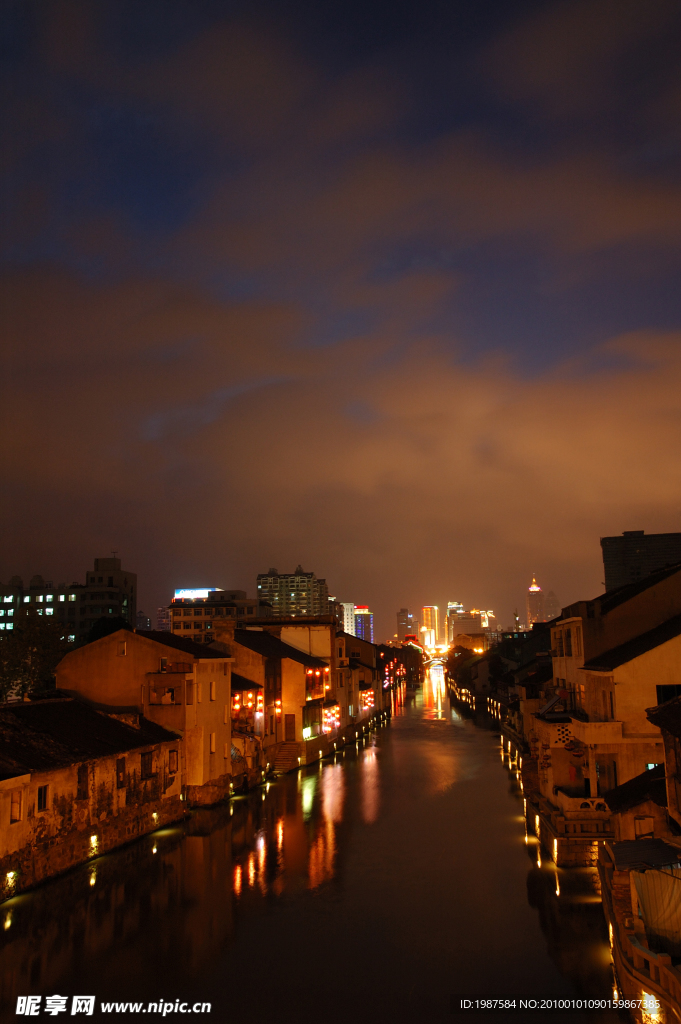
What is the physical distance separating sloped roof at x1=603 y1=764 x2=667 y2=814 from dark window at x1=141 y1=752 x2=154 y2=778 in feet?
70.4

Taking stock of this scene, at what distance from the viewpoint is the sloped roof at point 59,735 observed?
28250 mm

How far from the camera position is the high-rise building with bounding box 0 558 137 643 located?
12669 centimetres

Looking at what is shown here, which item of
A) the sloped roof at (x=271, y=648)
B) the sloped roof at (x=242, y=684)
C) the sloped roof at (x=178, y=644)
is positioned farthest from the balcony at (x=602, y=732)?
the sloped roof at (x=271, y=648)

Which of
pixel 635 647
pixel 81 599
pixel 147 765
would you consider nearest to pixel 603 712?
pixel 635 647

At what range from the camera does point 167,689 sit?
4050 cm

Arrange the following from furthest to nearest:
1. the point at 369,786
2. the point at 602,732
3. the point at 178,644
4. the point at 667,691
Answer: the point at 369,786
the point at 178,644
the point at 602,732
the point at 667,691

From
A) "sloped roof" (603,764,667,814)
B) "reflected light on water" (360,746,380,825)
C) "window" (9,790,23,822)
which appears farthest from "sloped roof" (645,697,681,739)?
"window" (9,790,23,822)

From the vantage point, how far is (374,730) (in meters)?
88.3

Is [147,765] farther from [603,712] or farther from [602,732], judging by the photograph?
[603,712]

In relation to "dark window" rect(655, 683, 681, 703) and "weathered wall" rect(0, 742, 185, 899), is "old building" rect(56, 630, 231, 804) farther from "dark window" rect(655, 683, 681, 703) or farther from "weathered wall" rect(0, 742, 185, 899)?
"dark window" rect(655, 683, 681, 703)

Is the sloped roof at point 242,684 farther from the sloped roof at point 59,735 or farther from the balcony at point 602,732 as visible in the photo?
the balcony at point 602,732

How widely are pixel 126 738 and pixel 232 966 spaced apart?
16480mm

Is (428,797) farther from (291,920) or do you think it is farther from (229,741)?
(291,920)

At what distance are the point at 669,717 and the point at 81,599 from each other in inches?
4771
